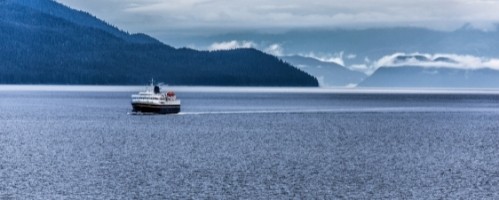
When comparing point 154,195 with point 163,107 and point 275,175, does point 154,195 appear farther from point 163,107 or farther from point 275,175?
point 163,107

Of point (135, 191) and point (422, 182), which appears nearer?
point (135, 191)

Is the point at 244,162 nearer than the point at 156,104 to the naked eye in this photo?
Yes

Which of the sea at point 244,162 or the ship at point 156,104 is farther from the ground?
the ship at point 156,104

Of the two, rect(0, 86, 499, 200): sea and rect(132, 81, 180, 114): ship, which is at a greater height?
rect(132, 81, 180, 114): ship

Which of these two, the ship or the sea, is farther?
the ship

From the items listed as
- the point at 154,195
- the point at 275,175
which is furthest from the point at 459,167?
the point at 154,195

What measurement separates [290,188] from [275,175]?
6.45m

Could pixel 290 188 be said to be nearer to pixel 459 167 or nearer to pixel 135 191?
pixel 135 191

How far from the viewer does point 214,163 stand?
220 feet

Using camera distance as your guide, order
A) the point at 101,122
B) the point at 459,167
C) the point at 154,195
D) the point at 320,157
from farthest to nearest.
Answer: the point at 101,122
the point at 320,157
the point at 459,167
the point at 154,195

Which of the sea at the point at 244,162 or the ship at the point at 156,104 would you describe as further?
the ship at the point at 156,104

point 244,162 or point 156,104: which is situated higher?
point 156,104

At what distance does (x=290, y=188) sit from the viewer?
173ft

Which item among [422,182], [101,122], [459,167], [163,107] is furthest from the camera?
[163,107]
